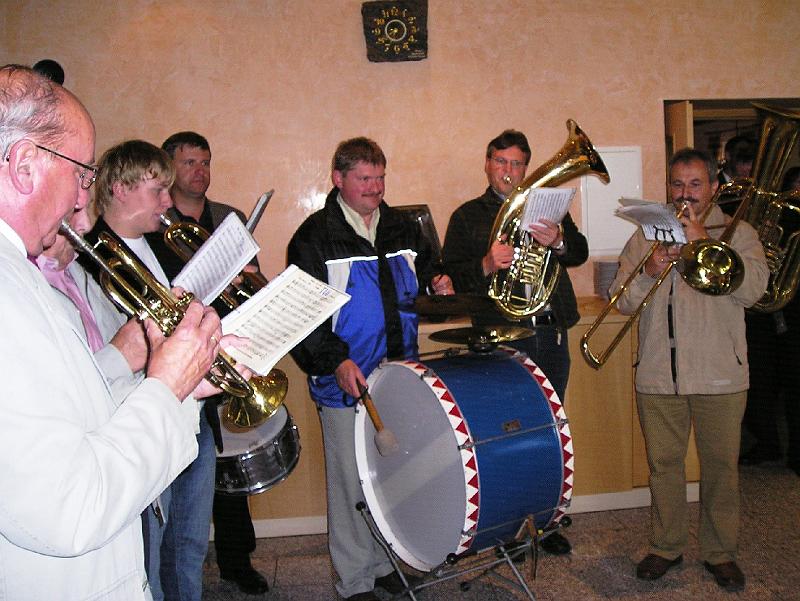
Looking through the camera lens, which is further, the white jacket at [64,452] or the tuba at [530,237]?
A: the tuba at [530,237]

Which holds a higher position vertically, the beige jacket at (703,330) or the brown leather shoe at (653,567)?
the beige jacket at (703,330)

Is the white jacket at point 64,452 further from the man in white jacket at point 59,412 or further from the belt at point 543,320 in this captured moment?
the belt at point 543,320

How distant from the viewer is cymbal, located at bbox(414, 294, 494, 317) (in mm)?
2600

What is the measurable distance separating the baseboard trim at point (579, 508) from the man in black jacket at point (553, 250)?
45cm

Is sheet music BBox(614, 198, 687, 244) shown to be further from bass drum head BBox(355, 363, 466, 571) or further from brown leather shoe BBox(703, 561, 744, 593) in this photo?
brown leather shoe BBox(703, 561, 744, 593)

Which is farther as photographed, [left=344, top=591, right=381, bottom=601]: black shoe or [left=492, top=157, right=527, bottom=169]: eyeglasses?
[left=492, top=157, right=527, bottom=169]: eyeglasses

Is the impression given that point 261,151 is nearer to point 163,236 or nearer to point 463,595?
point 163,236

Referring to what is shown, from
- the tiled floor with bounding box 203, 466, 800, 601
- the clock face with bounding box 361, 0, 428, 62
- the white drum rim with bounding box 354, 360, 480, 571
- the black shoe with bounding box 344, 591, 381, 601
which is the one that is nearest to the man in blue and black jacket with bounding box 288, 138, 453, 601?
the black shoe with bounding box 344, 591, 381, 601

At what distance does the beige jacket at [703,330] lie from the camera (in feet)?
9.95

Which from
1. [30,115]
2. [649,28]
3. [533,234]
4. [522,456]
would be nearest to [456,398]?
[522,456]

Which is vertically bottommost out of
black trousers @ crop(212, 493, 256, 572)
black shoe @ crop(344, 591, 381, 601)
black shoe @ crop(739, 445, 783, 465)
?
black shoe @ crop(739, 445, 783, 465)

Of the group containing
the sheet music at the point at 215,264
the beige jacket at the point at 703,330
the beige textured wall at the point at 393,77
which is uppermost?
the beige textured wall at the point at 393,77

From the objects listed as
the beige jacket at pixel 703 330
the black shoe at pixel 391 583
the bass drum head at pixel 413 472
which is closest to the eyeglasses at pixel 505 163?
the beige jacket at pixel 703 330

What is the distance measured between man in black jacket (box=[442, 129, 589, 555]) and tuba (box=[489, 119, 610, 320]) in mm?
124
